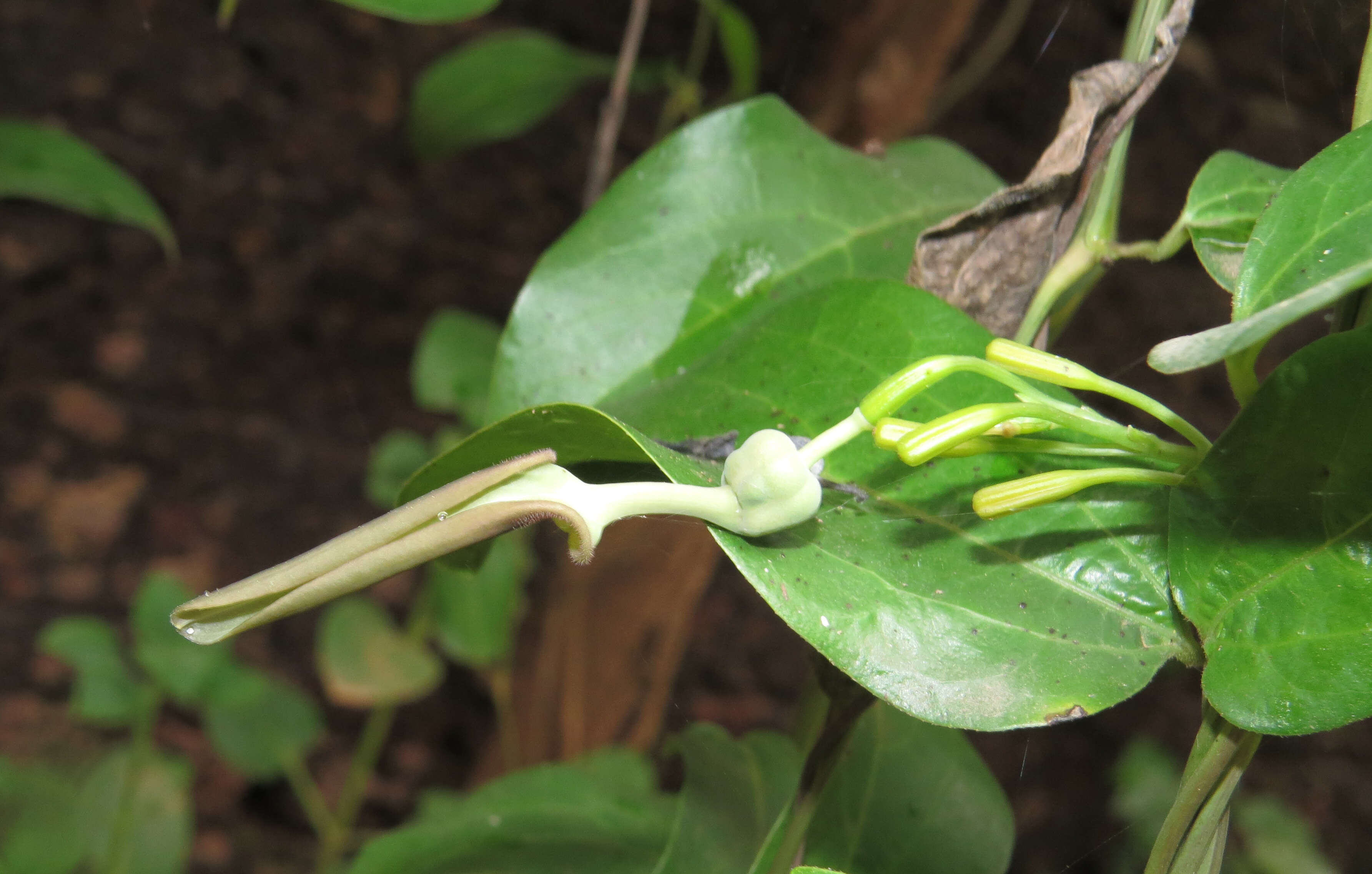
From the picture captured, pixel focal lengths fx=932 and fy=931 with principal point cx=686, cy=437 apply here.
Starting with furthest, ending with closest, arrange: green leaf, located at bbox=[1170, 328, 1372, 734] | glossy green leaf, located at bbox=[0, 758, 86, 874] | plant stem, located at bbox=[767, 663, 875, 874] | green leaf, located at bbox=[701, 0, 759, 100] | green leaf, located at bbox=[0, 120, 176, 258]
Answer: glossy green leaf, located at bbox=[0, 758, 86, 874], green leaf, located at bbox=[701, 0, 759, 100], green leaf, located at bbox=[0, 120, 176, 258], plant stem, located at bbox=[767, 663, 875, 874], green leaf, located at bbox=[1170, 328, 1372, 734]

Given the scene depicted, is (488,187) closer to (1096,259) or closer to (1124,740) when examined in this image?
(1096,259)

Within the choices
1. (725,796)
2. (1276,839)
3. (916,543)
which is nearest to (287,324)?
(725,796)

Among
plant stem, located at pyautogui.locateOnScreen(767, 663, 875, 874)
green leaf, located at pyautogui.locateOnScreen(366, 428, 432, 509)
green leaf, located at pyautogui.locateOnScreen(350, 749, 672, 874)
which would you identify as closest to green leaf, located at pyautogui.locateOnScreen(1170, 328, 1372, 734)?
plant stem, located at pyautogui.locateOnScreen(767, 663, 875, 874)

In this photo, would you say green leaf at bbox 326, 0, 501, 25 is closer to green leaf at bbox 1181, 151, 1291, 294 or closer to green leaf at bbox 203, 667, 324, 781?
green leaf at bbox 1181, 151, 1291, 294

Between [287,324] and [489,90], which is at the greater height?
[489,90]

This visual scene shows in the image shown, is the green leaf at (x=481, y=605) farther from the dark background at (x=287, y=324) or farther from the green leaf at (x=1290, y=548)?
the green leaf at (x=1290, y=548)

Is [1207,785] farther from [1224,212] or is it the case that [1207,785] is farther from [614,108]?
[614,108]

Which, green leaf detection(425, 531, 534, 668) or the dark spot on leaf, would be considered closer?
the dark spot on leaf
